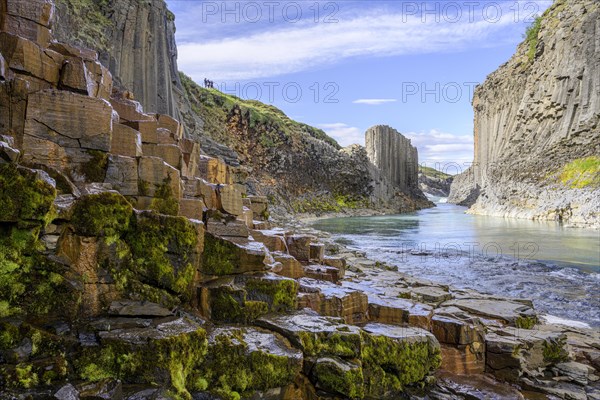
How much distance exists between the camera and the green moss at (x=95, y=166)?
8.21 metres

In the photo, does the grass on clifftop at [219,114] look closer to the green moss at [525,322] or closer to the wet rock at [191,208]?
the wet rock at [191,208]

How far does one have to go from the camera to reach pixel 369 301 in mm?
9867

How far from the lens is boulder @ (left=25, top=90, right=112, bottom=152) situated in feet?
25.4

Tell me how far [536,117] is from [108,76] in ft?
231

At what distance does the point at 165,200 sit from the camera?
911 centimetres

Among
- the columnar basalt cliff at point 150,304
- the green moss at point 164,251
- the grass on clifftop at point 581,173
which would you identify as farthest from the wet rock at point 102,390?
the grass on clifftop at point 581,173

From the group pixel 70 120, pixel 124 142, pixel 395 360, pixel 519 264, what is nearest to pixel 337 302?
pixel 395 360

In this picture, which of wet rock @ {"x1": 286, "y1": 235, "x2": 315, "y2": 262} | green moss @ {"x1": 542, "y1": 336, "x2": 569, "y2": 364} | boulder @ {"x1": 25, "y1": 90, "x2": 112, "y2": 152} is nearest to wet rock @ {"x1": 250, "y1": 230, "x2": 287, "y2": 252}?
wet rock @ {"x1": 286, "y1": 235, "x2": 315, "y2": 262}

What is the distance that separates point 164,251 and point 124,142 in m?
3.12

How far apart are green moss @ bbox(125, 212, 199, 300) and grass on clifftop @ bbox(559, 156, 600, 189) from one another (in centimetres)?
5236

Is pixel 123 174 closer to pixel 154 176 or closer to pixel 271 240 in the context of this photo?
pixel 154 176

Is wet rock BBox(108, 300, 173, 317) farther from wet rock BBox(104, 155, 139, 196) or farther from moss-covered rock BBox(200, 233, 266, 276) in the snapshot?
wet rock BBox(104, 155, 139, 196)

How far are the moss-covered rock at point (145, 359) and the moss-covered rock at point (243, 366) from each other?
1.02 feet

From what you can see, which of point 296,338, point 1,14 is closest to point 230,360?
point 296,338
